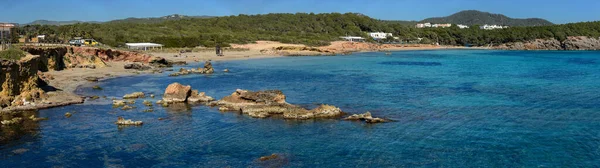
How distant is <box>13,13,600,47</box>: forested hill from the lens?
388ft

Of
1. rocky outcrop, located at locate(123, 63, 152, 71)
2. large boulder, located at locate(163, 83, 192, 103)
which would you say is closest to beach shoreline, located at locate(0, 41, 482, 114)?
rocky outcrop, located at locate(123, 63, 152, 71)

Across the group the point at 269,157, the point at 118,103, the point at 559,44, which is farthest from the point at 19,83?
the point at 559,44

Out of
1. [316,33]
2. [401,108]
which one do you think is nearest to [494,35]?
[316,33]

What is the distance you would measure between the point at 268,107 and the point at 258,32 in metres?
132

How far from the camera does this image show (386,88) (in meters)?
49.9

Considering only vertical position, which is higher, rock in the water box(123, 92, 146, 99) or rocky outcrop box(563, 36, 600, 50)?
rocky outcrop box(563, 36, 600, 50)

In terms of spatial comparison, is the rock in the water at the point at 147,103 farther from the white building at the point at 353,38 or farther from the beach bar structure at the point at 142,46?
the white building at the point at 353,38

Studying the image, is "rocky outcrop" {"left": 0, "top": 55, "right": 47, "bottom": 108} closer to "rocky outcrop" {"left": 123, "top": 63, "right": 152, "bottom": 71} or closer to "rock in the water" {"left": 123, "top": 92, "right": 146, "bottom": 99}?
"rock in the water" {"left": 123, "top": 92, "right": 146, "bottom": 99}

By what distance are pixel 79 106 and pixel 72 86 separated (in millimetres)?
11843

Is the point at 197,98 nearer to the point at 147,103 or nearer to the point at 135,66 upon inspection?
the point at 147,103

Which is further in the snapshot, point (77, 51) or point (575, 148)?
point (77, 51)

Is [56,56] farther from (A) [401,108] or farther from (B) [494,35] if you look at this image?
(B) [494,35]

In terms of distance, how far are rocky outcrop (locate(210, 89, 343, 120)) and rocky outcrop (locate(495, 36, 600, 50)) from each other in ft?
490

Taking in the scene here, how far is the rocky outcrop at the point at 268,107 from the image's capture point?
32.9 meters
